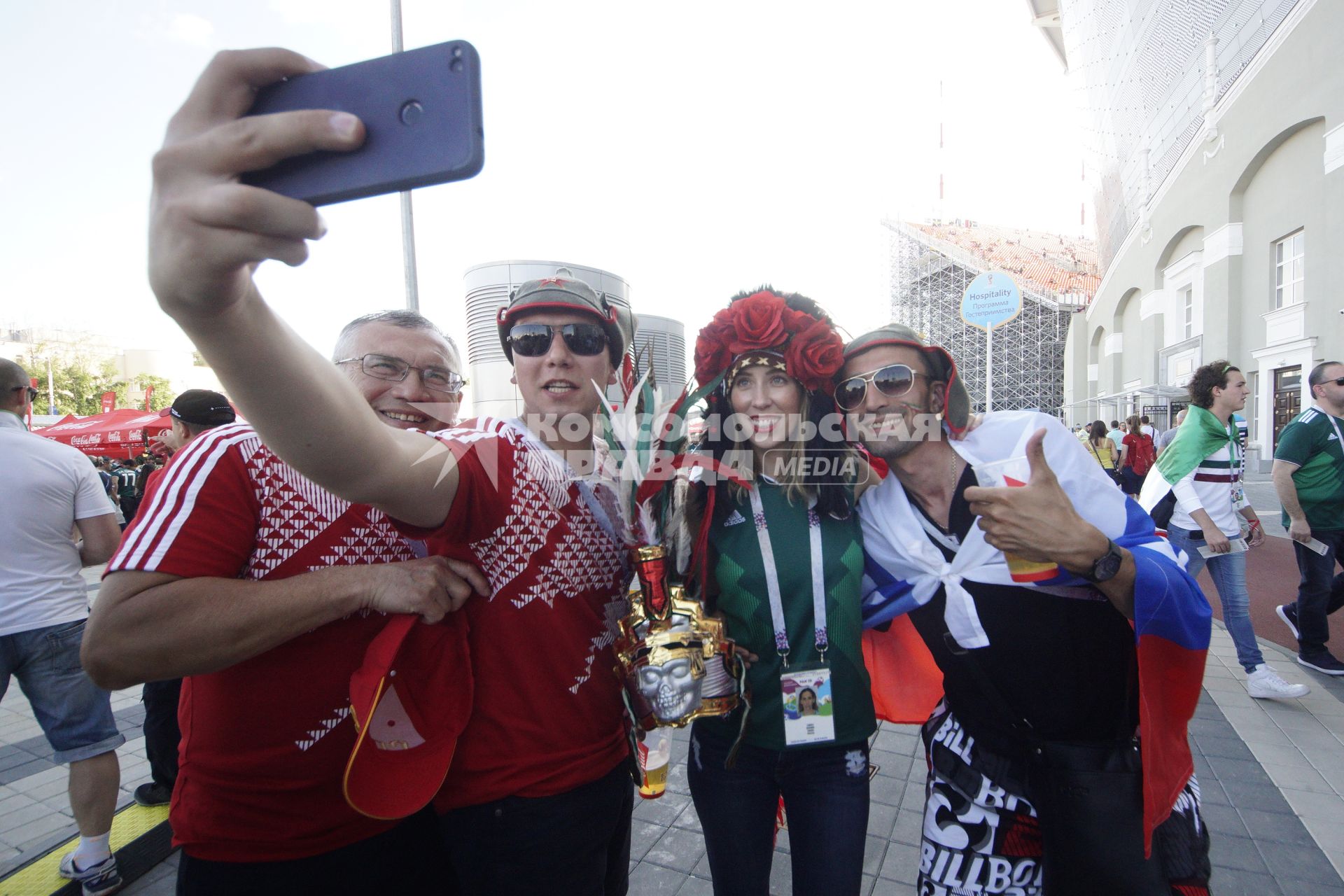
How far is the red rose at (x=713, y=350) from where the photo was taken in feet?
6.99

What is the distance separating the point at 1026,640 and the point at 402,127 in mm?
1922

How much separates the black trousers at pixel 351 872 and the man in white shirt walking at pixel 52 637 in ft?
6.19

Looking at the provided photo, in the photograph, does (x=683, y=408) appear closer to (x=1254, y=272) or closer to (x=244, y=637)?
(x=244, y=637)

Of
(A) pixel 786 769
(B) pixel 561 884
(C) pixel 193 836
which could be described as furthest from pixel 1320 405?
(C) pixel 193 836

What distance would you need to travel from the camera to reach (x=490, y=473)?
1329mm

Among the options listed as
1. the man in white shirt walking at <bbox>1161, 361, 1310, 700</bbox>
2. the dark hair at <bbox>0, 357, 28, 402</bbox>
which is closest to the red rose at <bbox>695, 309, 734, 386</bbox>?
the dark hair at <bbox>0, 357, 28, 402</bbox>

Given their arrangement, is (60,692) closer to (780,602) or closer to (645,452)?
(645,452)

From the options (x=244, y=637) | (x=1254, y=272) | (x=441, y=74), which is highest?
(x=1254, y=272)

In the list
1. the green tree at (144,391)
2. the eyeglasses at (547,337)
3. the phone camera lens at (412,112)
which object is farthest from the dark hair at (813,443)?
the green tree at (144,391)

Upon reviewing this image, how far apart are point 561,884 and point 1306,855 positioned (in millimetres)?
3187

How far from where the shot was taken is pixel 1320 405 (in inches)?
170

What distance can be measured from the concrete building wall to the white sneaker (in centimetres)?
1267

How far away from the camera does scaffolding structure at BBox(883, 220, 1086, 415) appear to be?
129ft

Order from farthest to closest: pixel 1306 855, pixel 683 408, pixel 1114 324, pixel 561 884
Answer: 1. pixel 1114 324
2. pixel 1306 855
3. pixel 683 408
4. pixel 561 884
